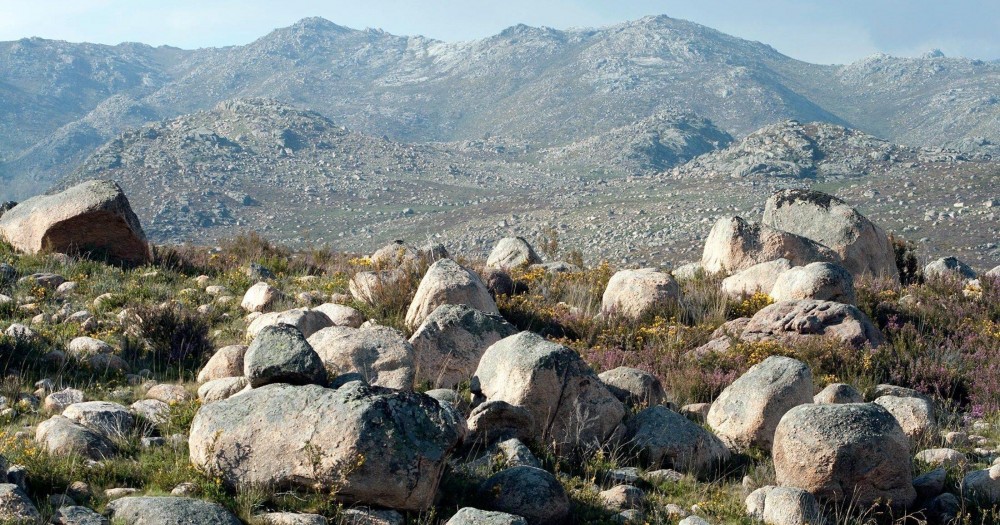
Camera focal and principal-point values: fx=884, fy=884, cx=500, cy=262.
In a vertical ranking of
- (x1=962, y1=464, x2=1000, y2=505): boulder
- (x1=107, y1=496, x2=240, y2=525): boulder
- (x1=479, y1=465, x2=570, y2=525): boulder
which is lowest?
(x1=962, y1=464, x2=1000, y2=505): boulder

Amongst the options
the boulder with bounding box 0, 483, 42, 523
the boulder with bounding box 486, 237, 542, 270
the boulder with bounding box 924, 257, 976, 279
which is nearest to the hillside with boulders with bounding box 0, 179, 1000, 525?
the boulder with bounding box 0, 483, 42, 523

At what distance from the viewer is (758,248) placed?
1426 centimetres

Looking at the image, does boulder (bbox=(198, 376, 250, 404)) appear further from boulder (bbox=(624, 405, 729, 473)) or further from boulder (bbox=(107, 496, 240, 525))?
boulder (bbox=(624, 405, 729, 473))

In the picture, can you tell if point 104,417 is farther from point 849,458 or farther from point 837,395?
point 837,395

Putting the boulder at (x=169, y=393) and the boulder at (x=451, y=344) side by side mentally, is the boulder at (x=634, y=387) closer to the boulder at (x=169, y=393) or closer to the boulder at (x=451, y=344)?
the boulder at (x=451, y=344)

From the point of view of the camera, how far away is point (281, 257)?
15.1 metres

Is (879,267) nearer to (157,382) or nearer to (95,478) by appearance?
(157,382)

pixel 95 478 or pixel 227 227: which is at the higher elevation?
pixel 95 478

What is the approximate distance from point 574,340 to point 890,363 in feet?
11.6

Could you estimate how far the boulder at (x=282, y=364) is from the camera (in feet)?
20.6

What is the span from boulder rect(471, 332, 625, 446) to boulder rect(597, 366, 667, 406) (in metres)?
0.79

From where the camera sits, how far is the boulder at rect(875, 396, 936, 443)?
7859 mm

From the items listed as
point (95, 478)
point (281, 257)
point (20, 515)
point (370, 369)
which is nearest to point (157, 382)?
point (370, 369)

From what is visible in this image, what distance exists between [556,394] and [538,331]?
11.9ft
